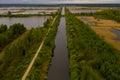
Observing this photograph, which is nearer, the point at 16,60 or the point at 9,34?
the point at 16,60

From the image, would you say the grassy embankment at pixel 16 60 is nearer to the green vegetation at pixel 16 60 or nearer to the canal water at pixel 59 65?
the green vegetation at pixel 16 60

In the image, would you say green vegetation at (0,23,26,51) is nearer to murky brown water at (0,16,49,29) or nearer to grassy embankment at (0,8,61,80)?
grassy embankment at (0,8,61,80)

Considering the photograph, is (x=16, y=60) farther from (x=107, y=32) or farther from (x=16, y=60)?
(x=107, y=32)

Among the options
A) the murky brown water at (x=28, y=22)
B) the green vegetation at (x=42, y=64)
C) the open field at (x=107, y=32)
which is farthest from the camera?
the murky brown water at (x=28, y=22)

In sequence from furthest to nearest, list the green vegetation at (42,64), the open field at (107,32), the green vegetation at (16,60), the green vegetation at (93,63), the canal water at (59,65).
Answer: the open field at (107,32) < the canal water at (59,65) < the green vegetation at (16,60) < the green vegetation at (42,64) < the green vegetation at (93,63)

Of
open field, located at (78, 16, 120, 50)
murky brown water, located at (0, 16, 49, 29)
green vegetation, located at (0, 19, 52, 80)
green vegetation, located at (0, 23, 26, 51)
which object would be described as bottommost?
murky brown water, located at (0, 16, 49, 29)

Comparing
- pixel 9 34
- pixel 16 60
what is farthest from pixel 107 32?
pixel 16 60

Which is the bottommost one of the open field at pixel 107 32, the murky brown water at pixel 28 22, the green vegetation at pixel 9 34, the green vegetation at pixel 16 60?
the murky brown water at pixel 28 22

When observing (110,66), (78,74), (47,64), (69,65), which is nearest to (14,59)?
(47,64)

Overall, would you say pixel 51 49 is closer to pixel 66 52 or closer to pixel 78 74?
pixel 66 52

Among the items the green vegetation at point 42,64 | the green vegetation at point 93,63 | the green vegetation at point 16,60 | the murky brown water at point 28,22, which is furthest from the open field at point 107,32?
the murky brown water at point 28,22

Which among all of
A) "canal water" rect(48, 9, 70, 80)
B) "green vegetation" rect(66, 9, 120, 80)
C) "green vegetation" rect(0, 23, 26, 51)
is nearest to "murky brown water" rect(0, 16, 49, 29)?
"green vegetation" rect(0, 23, 26, 51)
